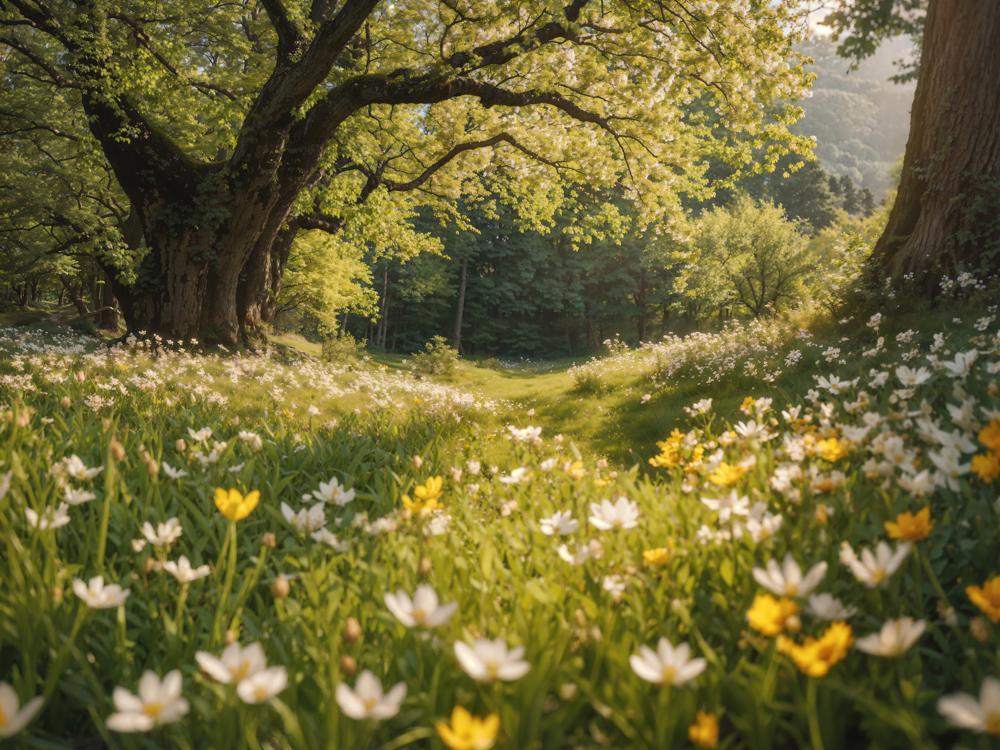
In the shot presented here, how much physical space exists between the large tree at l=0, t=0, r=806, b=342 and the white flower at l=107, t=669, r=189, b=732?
891 centimetres

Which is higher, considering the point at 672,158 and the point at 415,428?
the point at 672,158

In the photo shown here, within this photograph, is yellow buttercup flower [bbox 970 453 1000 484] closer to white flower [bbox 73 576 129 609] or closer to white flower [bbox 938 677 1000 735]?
white flower [bbox 938 677 1000 735]

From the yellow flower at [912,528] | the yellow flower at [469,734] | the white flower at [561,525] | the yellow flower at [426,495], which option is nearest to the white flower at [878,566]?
the yellow flower at [912,528]

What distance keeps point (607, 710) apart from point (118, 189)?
83.4 feet

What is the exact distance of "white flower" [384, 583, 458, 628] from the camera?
1185 millimetres

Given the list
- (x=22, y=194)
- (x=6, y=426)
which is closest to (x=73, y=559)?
(x=6, y=426)

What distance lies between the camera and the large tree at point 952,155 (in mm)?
6930

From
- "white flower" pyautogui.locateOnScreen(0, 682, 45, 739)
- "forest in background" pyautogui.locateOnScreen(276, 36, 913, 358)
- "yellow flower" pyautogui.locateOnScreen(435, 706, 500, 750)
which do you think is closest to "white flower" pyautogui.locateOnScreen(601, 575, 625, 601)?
"yellow flower" pyautogui.locateOnScreen(435, 706, 500, 750)

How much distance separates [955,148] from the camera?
725 centimetres

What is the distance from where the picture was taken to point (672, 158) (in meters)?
12.3

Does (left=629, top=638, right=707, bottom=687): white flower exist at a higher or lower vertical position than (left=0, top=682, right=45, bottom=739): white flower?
higher

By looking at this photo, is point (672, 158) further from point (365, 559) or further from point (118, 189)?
point (118, 189)

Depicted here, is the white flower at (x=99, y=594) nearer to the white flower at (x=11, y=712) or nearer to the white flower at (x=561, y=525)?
the white flower at (x=11, y=712)

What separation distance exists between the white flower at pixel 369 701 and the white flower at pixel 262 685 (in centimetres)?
14
